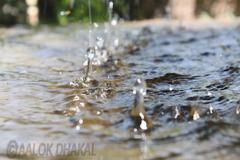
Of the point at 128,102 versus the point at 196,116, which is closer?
the point at 196,116

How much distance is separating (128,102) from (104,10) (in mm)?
7154

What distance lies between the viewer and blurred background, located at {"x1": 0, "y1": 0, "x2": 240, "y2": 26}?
828cm

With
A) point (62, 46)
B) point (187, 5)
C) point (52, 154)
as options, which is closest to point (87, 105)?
point (52, 154)

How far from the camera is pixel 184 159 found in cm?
157

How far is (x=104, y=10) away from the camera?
9242 millimetres

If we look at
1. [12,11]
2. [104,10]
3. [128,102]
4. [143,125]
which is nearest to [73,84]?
[128,102]

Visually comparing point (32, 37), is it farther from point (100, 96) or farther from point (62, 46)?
point (100, 96)

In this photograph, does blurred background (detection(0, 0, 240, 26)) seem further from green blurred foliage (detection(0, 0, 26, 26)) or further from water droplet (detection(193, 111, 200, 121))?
water droplet (detection(193, 111, 200, 121))

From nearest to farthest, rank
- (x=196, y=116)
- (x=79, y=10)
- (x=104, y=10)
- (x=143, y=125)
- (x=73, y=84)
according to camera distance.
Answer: (x=143, y=125), (x=196, y=116), (x=73, y=84), (x=79, y=10), (x=104, y=10)

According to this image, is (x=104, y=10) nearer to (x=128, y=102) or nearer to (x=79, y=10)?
(x=79, y=10)

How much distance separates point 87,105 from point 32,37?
11.2 ft

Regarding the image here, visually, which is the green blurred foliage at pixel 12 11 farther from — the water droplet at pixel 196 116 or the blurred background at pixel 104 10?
the water droplet at pixel 196 116

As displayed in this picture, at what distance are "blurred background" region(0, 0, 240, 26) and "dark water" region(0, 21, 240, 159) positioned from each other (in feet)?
13.9

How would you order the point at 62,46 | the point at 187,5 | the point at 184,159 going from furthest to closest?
the point at 187,5 < the point at 62,46 < the point at 184,159
